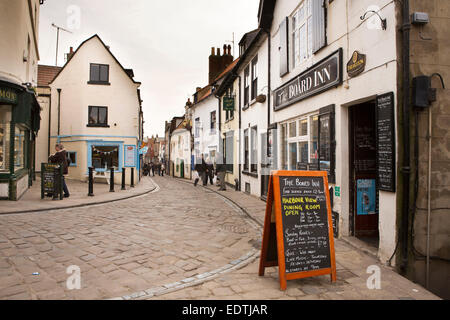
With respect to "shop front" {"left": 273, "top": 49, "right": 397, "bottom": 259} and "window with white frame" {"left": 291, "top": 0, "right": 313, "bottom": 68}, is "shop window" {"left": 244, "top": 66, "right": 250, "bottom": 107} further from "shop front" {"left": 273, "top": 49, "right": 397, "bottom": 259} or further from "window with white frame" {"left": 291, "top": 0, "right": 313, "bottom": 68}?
"shop front" {"left": 273, "top": 49, "right": 397, "bottom": 259}

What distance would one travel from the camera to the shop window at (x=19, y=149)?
1110 cm

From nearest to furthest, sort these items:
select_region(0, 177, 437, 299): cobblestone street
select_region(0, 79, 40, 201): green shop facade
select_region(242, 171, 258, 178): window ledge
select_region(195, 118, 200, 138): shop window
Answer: select_region(0, 177, 437, 299): cobblestone street → select_region(0, 79, 40, 201): green shop facade → select_region(242, 171, 258, 178): window ledge → select_region(195, 118, 200, 138): shop window

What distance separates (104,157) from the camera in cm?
2020

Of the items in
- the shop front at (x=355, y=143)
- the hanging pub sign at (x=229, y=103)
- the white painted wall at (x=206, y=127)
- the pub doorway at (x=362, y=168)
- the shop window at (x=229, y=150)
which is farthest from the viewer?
the white painted wall at (x=206, y=127)

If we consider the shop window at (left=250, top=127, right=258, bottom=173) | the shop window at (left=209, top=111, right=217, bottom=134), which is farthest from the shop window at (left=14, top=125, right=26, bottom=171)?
the shop window at (left=209, top=111, right=217, bottom=134)

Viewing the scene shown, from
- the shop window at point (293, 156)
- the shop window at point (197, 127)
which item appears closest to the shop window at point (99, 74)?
the shop window at point (197, 127)

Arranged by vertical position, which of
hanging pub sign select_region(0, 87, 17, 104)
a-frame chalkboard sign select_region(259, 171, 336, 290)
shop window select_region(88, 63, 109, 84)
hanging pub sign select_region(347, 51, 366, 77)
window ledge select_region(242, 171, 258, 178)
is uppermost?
shop window select_region(88, 63, 109, 84)

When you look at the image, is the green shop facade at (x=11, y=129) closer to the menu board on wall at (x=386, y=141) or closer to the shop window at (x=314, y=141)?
the shop window at (x=314, y=141)

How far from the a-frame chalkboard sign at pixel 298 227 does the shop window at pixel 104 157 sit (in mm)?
17860

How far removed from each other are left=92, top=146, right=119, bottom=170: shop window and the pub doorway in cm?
1728

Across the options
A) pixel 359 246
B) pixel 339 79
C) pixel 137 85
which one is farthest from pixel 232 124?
pixel 359 246

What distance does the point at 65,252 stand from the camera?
5086 millimetres

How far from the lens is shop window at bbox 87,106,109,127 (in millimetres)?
19828
